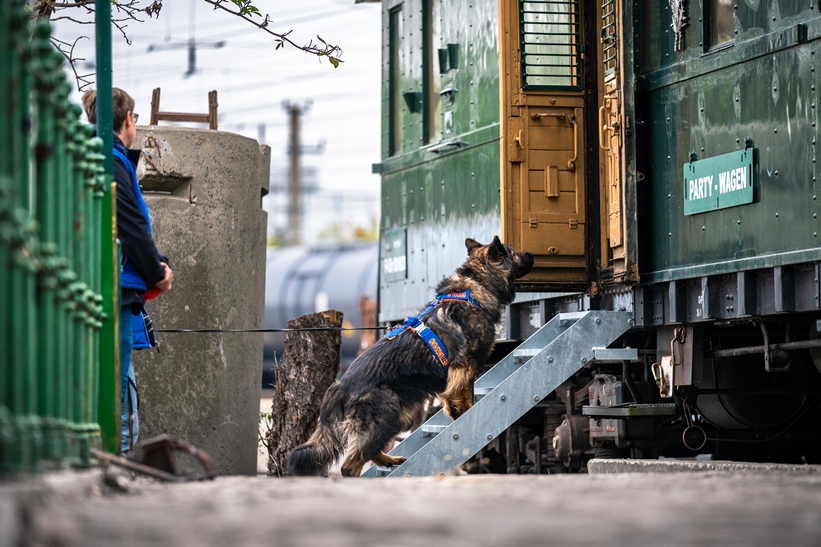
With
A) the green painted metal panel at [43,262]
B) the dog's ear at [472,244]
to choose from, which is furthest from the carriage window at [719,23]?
the green painted metal panel at [43,262]

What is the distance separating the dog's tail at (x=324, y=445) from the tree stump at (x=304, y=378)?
3.82 ft

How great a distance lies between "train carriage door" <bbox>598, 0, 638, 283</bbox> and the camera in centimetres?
841

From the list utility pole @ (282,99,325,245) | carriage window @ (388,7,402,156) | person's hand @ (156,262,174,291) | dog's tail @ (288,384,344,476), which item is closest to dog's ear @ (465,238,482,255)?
dog's tail @ (288,384,344,476)

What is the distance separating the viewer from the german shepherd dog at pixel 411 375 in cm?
820

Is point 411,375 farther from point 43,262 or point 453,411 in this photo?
point 43,262

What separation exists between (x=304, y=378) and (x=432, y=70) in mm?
3419

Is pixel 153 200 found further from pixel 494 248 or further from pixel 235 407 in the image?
pixel 494 248

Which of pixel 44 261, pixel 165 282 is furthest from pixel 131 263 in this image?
pixel 44 261

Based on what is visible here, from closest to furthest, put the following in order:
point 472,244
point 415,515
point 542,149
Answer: point 415,515
point 542,149
point 472,244

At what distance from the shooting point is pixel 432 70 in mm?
11344

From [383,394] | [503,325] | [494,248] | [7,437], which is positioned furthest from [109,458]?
[503,325]

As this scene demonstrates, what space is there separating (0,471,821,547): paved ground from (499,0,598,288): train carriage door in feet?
15.8

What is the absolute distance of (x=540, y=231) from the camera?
9062mm

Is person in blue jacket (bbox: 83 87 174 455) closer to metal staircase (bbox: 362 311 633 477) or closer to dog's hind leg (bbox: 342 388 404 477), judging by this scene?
dog's hind leg (bbox: 342 388 404 477)
